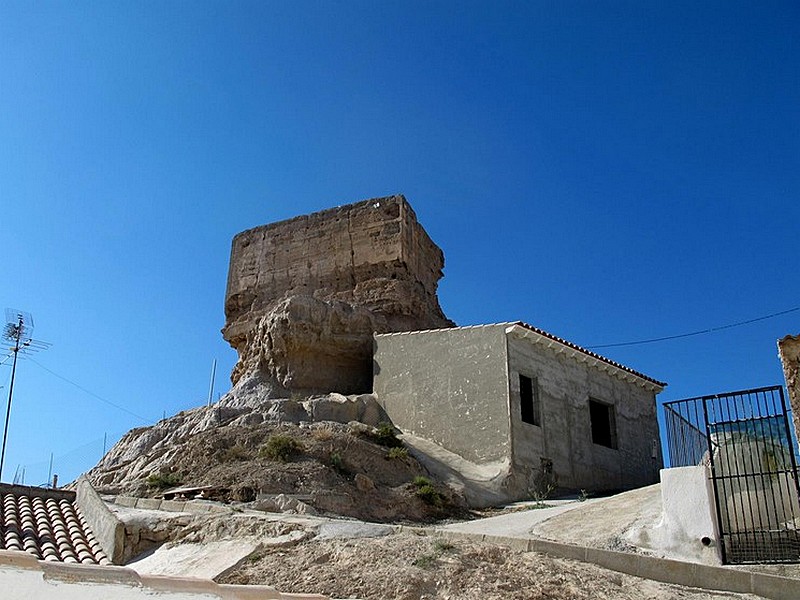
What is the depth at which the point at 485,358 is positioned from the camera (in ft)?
62.0

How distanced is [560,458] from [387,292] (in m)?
7.63

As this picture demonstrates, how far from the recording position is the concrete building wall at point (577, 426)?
18.7 meters

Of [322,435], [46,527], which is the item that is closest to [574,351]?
[322,435]

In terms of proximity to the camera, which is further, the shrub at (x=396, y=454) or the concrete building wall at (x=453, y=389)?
the concrete building wall at (x=453, y=389)

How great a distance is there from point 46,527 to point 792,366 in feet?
36.2

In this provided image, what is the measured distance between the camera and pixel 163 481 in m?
16.2

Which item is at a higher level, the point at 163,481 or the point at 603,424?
the point at 603,424

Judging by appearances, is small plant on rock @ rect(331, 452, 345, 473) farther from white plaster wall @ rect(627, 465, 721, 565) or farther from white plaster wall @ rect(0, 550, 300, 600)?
white plaster wall @ rect(0, 550, 300, 600)

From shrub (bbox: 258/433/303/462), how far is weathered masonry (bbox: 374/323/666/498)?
3.89 m

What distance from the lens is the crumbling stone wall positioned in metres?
9.27

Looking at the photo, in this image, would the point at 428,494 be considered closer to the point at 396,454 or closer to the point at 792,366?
the point at 396,454

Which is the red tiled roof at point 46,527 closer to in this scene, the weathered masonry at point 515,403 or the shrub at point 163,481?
the shrub at point 163,481

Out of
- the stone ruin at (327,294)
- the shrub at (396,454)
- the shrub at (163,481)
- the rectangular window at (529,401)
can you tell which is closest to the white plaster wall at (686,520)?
the shrub at (396,454)

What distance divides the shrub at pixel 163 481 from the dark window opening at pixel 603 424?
1129cm
